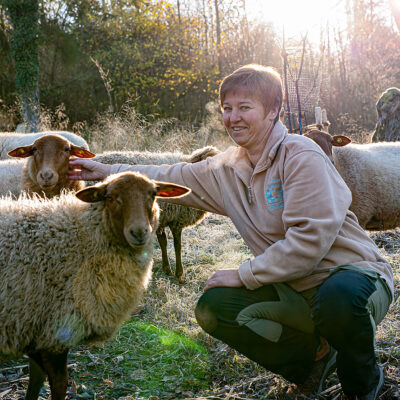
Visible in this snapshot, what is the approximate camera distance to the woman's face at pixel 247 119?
2.22 meters

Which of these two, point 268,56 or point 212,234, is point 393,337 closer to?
point 212,234

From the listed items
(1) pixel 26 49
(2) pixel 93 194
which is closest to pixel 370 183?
(2) pixel 93 194

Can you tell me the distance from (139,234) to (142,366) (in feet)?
3.75

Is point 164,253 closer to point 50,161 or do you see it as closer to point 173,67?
point 50,161

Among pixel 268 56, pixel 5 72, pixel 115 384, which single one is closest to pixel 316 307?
pixel 115 384

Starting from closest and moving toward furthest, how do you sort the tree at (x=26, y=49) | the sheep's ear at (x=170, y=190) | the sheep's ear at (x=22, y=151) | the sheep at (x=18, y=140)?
the sheep's ear at (x=170, y=190), the sheep's ear at (x=22, y=151), the sheep at (x=18, y=140), the tree at (x=26, y=49)

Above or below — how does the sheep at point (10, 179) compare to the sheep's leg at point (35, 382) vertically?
above

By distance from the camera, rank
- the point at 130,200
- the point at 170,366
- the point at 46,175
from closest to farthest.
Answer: the point at 130,200, the point at 170,366, the point at 46,175

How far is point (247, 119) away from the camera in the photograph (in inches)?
87.5

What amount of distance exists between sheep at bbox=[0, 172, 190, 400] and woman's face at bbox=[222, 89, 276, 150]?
20.4 inches

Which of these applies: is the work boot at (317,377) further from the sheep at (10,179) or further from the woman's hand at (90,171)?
the sheep at (10,179)

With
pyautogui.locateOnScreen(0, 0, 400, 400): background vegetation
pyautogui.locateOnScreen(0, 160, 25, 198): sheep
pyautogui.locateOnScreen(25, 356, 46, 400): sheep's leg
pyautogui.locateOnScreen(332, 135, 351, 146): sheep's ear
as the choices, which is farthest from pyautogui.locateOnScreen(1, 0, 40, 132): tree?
pyautogui.locateOnScreen(25, 356, 46, 400): sheep's leg

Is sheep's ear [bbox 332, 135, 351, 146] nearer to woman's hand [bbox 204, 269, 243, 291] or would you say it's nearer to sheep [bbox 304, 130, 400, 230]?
sheep [bbox 304, 130, 400, 230]

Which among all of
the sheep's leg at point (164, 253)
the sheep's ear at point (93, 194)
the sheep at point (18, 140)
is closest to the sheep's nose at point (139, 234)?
the sheep's ear at point (93, 194)
